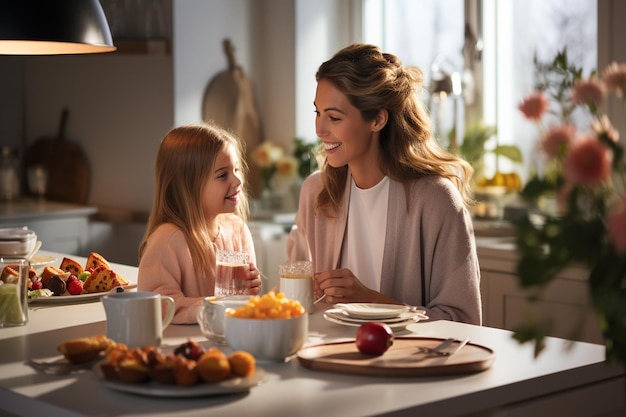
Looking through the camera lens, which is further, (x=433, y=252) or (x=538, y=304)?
(x=538, y=304)

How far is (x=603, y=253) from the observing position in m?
0.96

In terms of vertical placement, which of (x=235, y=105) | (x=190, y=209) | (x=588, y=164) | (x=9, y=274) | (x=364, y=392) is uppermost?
(x=235, y=105)

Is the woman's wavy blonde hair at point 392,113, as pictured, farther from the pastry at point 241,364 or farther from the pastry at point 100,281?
the pastry at point 241,364

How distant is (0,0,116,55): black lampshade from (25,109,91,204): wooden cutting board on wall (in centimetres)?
297

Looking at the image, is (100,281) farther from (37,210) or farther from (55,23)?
(37,210)

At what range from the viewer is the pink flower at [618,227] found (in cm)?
85

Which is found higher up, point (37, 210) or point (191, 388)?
point (37, 210)

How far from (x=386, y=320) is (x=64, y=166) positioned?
12.2ft

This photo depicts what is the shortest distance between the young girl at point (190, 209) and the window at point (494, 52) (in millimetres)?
2102

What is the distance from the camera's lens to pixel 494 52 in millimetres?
4520

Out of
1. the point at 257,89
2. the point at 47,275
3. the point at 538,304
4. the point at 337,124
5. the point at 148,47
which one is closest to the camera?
the point at 47,275

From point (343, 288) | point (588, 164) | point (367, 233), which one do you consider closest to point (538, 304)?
point (367, 233)

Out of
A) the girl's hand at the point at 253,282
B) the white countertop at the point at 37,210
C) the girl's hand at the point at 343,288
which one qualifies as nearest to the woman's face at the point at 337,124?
the girl's hand at the point at 343,288

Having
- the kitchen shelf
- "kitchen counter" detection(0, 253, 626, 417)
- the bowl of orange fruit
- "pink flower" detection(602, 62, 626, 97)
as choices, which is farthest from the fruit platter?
the kitchen shelf
